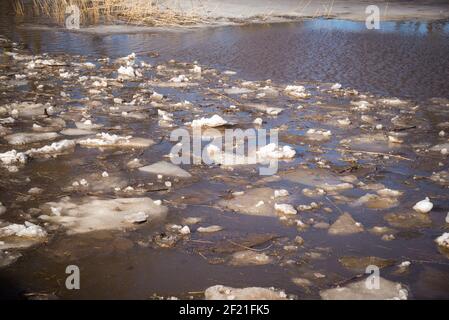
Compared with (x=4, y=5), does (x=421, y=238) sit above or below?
below

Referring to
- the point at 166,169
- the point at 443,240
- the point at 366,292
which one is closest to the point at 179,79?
the point at 166,169

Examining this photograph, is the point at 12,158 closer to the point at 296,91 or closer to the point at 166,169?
the point at 166,169

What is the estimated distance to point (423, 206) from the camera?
9.30ft

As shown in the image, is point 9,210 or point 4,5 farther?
point 4,5

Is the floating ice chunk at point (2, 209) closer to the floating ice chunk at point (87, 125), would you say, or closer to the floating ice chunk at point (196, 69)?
the floating ice chunk at point (87, 125)

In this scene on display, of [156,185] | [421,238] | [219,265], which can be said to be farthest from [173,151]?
[421,238]

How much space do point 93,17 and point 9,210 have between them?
717 cm

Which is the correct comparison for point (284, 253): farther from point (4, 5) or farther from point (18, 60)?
point (4, 5)

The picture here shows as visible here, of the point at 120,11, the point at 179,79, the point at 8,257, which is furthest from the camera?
the point at 120,11

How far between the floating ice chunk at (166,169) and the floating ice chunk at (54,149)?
0.68 meters

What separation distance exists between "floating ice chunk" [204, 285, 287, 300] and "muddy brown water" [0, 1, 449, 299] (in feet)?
0.16

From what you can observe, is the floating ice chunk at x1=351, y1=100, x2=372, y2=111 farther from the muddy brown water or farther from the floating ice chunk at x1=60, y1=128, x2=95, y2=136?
the floating ice chunk at x1=60, y1=128, x2=95, y2=136

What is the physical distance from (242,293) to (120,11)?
8252 mm

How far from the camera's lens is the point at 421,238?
102 inches
